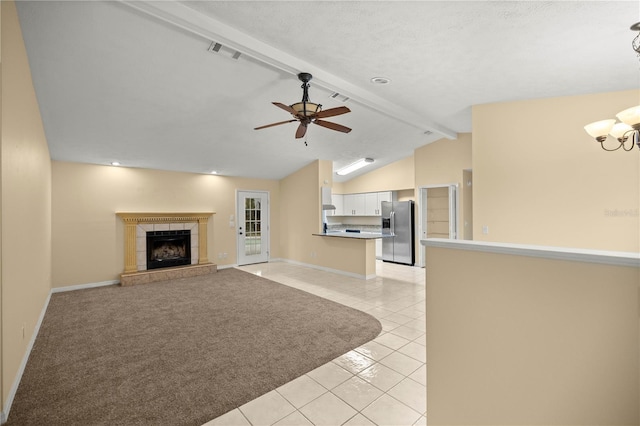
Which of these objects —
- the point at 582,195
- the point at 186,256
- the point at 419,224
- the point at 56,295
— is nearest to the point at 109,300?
the point at 56,295

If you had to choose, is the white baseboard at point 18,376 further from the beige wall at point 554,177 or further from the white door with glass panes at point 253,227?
the beige wall at point 554,177

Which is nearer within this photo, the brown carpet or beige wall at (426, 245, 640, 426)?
beige wall at (426, 245, 640, 426)

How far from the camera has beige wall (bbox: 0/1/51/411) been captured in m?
→ 2.06

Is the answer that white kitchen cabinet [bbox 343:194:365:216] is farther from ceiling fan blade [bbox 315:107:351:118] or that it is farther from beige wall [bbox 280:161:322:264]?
ceiling fan blade [bbox 315:107:351:118]

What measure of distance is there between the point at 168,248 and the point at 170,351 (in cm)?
420

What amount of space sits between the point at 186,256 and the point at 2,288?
16.4 feet

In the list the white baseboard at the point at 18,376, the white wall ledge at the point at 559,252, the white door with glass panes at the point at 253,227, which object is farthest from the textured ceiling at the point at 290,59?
the white door with glass panes at the point at 253,227

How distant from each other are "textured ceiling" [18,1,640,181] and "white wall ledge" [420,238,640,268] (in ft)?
5.87

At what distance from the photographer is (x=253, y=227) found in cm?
812

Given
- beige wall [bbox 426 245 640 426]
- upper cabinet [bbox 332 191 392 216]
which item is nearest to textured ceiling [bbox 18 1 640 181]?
beige wall [bbox 426 245 640 426]

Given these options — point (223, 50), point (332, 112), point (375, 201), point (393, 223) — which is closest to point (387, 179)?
point (375, 201)

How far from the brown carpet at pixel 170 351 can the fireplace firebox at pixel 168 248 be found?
1.37 metres

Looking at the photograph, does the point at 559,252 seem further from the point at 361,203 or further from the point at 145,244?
the point at 361,203

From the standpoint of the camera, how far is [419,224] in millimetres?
7113
